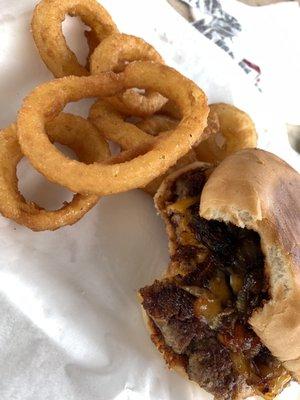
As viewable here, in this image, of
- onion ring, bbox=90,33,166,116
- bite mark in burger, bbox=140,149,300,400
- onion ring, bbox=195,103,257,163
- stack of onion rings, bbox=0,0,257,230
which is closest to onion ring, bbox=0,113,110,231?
stack of onion rings, bbox=0,0,257,230

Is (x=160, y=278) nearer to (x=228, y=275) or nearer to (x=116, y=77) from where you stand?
(x=228, y=275)

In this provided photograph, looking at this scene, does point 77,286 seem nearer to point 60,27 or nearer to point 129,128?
point 129,128

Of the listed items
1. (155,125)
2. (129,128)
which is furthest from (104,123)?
(155,125)

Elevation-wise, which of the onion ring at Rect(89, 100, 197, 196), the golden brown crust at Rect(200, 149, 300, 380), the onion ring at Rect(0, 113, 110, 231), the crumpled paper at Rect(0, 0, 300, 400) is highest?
the golden brown crust at Rect(200, 149, 300, 380)

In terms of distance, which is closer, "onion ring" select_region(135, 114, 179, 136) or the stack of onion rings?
the stack of onion rings

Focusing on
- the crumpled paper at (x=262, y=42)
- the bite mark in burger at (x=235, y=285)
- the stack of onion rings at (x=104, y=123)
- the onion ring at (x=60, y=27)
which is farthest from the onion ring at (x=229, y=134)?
the onion ring at (x=60, y=27)

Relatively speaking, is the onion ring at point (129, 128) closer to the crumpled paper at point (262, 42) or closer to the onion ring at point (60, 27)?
the onion ring at point (60, 27)

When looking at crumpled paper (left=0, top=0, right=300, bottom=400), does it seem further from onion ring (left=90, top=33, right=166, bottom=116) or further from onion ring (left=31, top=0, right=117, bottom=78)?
onion ring (left=90, top=33, right=166, bottom=116)
